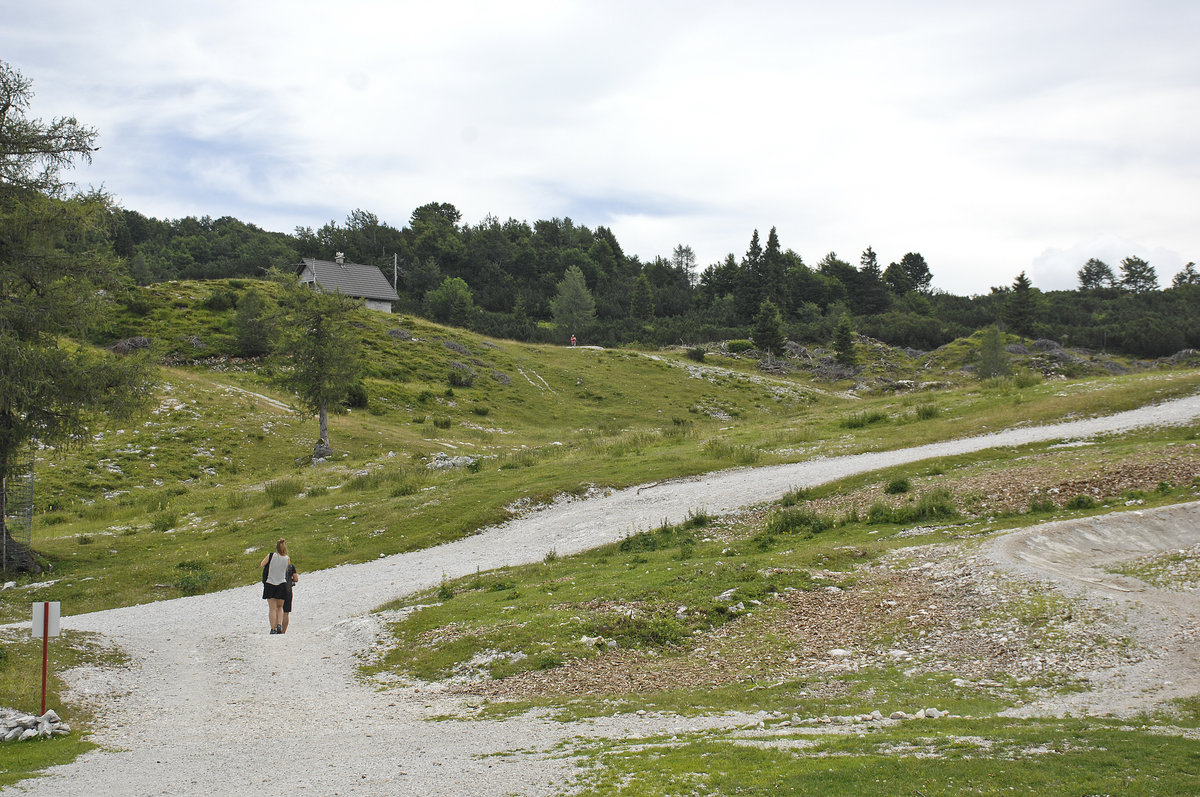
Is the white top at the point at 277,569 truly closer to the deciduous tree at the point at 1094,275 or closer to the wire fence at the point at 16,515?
the wire fence at the point at 16,515

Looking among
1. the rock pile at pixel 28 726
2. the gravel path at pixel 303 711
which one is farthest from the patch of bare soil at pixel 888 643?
the rock pile at pixel 28 726

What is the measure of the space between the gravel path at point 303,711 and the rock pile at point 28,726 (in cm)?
56

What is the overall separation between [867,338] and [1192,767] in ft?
334

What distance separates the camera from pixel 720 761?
26.8 feet

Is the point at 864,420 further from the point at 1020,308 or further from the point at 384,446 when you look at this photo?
the point at 1020,308

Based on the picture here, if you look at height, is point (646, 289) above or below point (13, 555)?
above

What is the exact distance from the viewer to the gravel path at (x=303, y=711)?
874cm

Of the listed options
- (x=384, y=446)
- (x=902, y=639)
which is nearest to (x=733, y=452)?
(x=902, y=639)

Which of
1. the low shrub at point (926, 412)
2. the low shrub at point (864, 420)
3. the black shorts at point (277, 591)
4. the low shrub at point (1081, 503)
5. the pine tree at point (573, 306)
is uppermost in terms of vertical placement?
the pine tree at point (573, 306)

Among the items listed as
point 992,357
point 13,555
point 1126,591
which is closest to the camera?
point 1126,591

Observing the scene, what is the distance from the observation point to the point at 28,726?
10906mm

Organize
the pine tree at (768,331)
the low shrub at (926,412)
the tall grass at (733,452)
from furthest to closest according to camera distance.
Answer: the pine tree at (768,331) < the low shrub at (926,412) < the tall grass at (733,452)

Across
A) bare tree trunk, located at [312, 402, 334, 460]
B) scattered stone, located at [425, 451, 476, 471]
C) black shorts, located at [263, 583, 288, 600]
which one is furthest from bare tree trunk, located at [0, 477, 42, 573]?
bare tree trunk, located at [312, 402, 334, 460]

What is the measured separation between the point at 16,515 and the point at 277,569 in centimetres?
1673
